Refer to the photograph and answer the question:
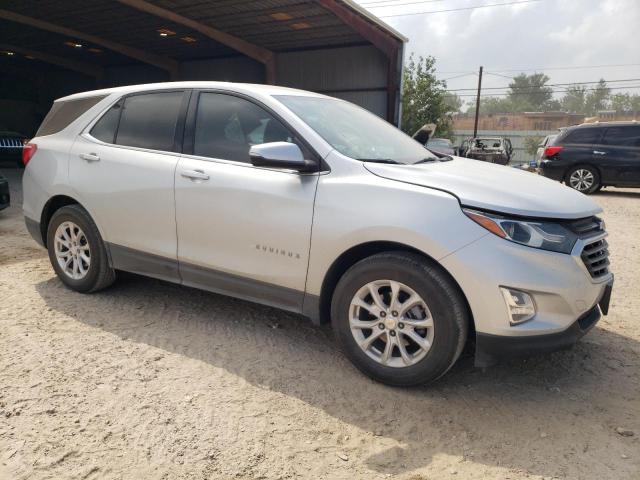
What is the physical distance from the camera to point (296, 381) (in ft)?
10.2

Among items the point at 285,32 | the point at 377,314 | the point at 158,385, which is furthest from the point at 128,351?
the point at 285,32

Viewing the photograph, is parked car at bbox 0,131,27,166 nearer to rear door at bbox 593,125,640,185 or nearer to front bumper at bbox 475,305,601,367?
front bumper at bbox 475,305,601,367

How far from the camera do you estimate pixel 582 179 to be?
12195mm

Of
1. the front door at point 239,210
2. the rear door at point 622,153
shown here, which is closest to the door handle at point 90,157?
the front door at point 239,210

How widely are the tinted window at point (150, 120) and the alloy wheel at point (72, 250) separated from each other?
86 centimetres

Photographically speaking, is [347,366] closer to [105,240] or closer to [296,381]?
[296,381]

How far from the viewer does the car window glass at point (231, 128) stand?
3.45 meters

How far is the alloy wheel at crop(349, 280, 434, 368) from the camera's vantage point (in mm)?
2865

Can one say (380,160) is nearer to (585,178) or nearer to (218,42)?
(585,178)

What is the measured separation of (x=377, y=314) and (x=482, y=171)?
1202 mm

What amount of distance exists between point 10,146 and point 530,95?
113m

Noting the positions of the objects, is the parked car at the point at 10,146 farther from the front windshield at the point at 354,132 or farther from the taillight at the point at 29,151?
the front windshield at the point at 354,132

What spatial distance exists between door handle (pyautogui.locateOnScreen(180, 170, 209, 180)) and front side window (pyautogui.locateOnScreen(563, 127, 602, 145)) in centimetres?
1140

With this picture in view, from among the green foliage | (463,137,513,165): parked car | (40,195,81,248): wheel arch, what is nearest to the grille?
(40,195,81,248): wheel arch
